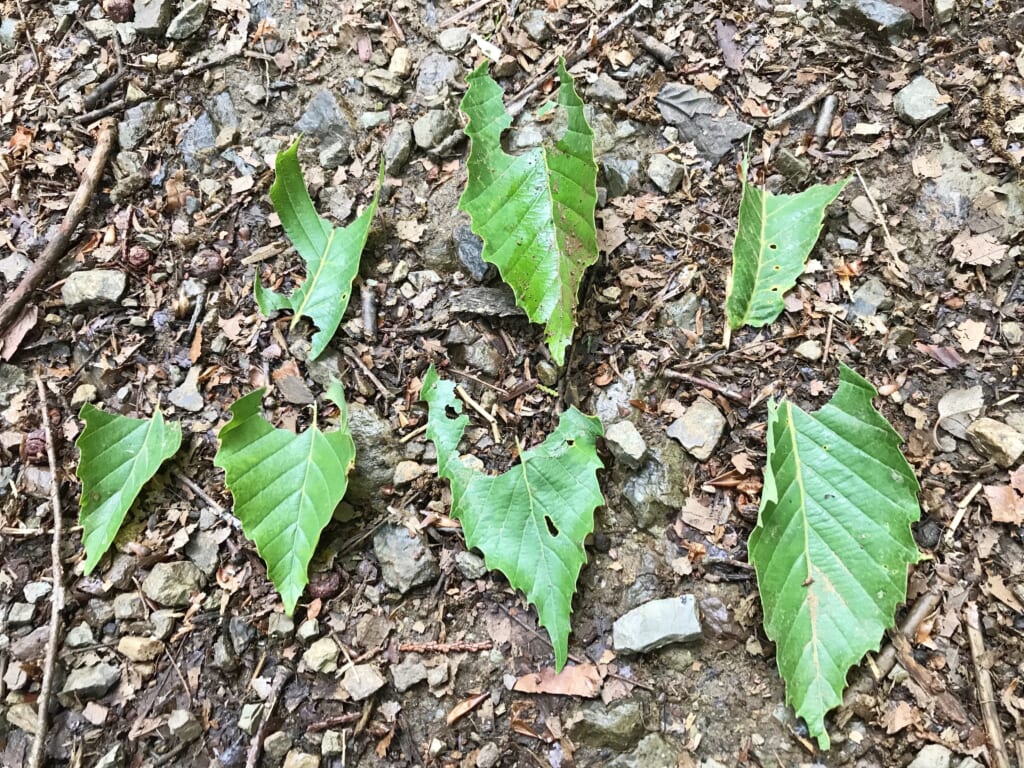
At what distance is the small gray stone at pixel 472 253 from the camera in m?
2.45

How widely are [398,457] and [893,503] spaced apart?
1469mm

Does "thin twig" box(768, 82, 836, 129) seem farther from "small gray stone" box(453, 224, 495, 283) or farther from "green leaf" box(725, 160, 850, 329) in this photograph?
"small gray stone" box(453, 224, 495, 283)

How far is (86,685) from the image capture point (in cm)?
210

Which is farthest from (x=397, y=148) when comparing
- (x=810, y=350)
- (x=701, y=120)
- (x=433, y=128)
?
(x=810, y=350)

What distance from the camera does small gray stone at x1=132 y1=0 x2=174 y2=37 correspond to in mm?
2822

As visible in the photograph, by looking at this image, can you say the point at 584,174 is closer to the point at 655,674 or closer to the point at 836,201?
the point at 836,201

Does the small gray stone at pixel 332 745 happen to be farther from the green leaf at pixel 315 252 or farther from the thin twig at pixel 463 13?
the thin twig at pixel 463 13

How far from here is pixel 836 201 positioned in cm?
249

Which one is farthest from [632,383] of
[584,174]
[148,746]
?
[148,746]

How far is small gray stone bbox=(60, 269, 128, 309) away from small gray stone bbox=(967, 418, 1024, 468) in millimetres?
2817

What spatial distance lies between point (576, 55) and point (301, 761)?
253cm

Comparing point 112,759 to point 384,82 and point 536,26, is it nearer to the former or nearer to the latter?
point 384,82

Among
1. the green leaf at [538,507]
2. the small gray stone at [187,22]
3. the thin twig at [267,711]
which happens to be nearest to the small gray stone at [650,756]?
the green leaf at [538,507]

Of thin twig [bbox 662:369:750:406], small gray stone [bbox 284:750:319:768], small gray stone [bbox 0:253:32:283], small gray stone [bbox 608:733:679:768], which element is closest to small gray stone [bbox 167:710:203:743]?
small gray stone [bbox 284:750:319:768]
